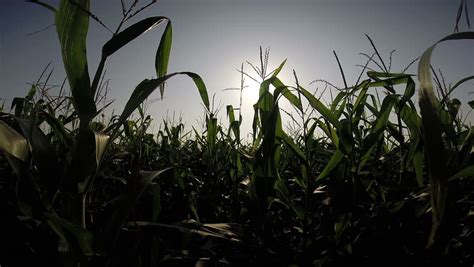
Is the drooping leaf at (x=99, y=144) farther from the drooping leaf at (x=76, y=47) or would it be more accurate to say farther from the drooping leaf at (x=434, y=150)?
the drooping leaf at (x=434, y=150)

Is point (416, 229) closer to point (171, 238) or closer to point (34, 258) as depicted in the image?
point (171, 238)

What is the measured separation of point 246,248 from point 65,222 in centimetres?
59

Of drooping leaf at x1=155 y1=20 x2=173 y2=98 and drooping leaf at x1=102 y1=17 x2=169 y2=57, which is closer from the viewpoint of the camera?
drooping leaf at x1=102 y1=17 x2=169 y2=57

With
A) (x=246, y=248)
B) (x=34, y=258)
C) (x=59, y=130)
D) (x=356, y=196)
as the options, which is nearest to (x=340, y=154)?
(x=356, y=196)

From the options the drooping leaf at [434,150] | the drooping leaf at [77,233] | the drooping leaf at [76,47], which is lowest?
the drooping leaf at [77,233]

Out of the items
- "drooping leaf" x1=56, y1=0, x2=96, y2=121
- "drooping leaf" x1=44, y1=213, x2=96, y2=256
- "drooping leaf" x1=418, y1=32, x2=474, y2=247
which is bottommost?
"drooping leaf" x1=44, y1=213, x2=96, y2=256

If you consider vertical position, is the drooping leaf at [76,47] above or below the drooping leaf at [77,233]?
above

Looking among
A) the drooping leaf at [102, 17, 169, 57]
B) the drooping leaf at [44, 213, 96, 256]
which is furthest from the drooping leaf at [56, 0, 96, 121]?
the drooping leaf at [44, 213, 96, 256]

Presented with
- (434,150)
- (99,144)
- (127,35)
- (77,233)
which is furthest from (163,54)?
(434,150)

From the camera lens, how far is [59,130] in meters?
0.85

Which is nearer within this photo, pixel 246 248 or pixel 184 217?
pixel 246 248

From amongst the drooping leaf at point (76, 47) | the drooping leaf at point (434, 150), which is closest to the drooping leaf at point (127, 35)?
the drooping leaf at point (76, 47)

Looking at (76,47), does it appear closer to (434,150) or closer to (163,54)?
(163,54)

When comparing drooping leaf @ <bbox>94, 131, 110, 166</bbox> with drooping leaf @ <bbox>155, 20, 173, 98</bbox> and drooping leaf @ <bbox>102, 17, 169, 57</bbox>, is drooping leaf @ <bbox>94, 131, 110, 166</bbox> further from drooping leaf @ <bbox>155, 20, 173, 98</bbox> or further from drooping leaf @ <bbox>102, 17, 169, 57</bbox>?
drooping leaf @ <bbox>155, 20, 173, 98</bbox>
